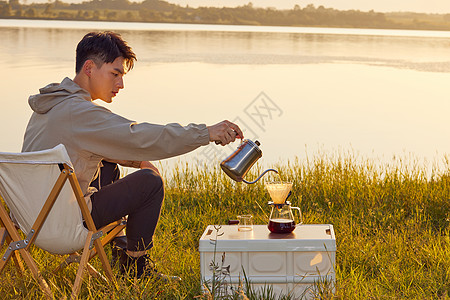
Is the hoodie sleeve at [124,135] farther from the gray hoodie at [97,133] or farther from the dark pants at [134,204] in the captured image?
the dark pants at [134,204]

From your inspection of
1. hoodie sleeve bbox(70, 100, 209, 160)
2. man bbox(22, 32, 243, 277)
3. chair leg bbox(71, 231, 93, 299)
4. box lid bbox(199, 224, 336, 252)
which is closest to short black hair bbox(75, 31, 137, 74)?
man bbox(22, 32, 243, 277)

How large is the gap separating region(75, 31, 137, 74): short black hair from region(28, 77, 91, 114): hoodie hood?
0.55 feet

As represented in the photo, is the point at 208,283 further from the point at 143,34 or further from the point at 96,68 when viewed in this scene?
the point at 143,34

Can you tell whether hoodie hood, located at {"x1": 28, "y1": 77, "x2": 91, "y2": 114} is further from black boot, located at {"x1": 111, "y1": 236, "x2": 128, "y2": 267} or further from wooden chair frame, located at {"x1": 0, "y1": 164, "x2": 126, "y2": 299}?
black boot, located at {"x1": 111, "y1": 236, "x2": 128, "y2": 267}

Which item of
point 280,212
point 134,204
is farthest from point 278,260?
point 134,204

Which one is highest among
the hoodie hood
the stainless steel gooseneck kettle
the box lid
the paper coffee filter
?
the hoodie hood

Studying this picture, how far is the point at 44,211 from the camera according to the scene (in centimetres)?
284

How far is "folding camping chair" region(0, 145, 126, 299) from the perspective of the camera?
281 centimetres

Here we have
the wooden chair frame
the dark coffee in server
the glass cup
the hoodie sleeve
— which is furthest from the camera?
the glass cup

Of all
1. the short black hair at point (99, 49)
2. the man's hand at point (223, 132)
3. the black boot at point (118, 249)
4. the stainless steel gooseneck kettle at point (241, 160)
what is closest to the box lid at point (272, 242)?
the stainless steel gooseneck kettle at point (241, 160)

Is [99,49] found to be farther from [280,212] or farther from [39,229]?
[280,212]

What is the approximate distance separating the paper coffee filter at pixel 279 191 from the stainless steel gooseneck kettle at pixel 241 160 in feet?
0.27

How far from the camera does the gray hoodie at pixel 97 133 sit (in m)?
2.89

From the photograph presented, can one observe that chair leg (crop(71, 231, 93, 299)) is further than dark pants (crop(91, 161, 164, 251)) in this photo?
No
